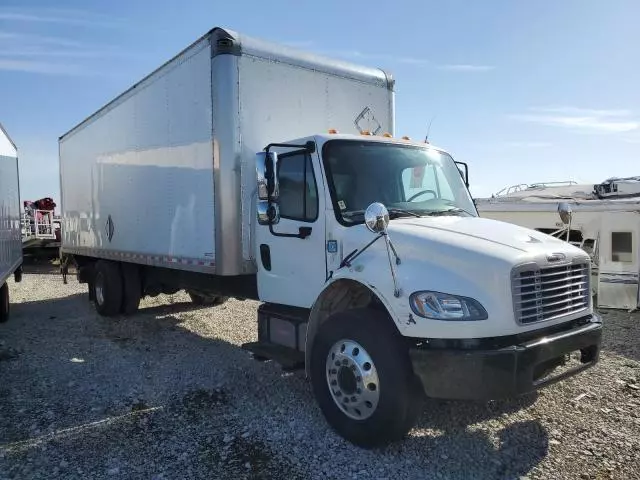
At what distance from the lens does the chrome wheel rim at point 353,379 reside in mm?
3953

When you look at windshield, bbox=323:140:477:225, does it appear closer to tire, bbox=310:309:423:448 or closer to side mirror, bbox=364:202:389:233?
side mirror, bbox=364:202:389:233

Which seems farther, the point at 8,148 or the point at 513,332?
the point at 8,148

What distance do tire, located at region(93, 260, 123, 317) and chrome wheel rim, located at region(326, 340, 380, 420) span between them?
241 inches

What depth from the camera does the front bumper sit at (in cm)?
352

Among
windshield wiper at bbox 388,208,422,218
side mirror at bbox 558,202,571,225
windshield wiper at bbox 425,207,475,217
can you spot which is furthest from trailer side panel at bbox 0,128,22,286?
side mirror at bbox 558,202,571,225

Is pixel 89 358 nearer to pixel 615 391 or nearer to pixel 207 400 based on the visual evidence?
pixel 207 400

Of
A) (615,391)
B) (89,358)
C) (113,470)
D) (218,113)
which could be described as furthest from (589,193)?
(113,470)

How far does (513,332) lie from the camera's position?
3.66 meters

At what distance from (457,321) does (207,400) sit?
2.80 meters

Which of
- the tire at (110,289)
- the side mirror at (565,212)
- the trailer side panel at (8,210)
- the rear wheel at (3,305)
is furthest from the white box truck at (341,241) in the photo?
the rear wheel at (3,305)

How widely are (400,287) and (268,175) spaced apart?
1.67m

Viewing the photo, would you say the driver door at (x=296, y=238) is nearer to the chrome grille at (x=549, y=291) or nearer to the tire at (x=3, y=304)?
the chrome grille at (x=549, y=291)

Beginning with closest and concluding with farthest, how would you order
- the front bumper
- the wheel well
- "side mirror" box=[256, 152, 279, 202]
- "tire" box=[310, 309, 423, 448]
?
the front bumper
"tire" box=[310, 309, 423, 448]
the wheel well
"side mirror" box=[256, 152, 279, 202]

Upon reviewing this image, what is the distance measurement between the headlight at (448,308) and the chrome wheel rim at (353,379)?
599mm
